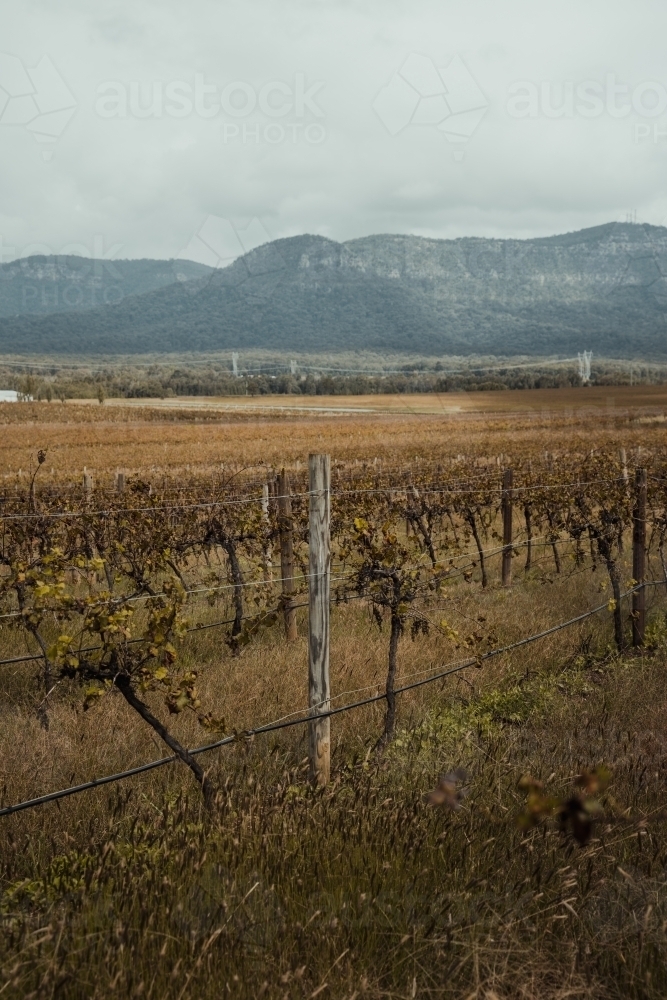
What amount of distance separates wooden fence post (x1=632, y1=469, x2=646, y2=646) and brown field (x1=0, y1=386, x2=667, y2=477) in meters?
17.1

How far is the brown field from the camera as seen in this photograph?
3553 cm

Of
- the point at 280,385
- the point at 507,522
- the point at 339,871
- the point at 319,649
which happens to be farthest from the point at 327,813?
the point at 280,385

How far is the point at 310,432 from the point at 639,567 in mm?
44063

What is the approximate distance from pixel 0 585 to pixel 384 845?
12.2 feet

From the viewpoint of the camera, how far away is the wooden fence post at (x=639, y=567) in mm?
8430

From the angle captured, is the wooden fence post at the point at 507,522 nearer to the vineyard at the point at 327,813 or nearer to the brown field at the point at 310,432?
the vineyard at the point at 327,813

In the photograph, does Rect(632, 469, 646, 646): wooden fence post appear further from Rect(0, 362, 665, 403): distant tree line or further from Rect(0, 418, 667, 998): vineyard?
Rect(0, 362, 665, 403): distant tree line

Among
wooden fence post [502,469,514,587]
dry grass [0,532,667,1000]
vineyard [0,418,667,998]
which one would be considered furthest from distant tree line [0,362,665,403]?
dry grass [0,532,667,1000]

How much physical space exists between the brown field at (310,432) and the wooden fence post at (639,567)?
673 inches

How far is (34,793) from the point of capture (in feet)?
15.3

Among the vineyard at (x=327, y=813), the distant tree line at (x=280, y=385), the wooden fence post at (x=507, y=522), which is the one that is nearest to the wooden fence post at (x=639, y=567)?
the vineyard at (x=327, y=813)

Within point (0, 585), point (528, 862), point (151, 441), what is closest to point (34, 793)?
point (0, 585)

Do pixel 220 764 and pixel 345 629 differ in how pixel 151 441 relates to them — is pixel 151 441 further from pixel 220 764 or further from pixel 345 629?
pixel 220 764

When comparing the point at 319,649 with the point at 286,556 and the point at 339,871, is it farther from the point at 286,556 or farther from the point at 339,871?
the point at 286,556
